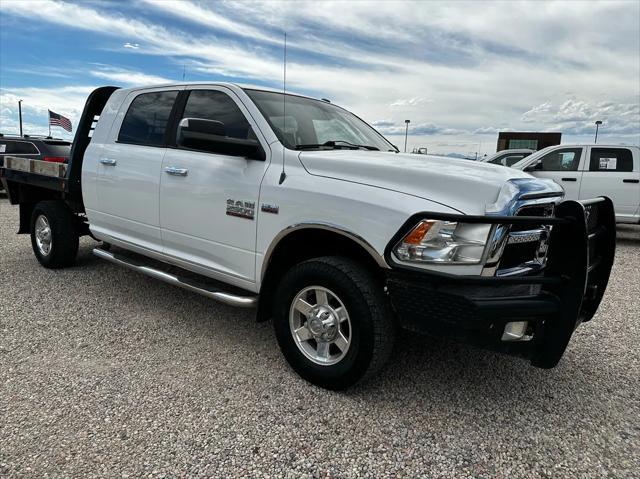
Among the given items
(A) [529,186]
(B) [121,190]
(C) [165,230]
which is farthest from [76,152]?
(A) [529,186]

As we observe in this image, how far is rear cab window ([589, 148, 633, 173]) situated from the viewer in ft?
29.2

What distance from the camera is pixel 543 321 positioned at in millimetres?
2459

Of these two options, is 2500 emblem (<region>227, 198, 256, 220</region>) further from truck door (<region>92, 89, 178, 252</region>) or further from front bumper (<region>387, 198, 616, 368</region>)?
front bumper (<region>387, 198, 616, 368</region>)

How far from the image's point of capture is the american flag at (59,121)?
21328 mm

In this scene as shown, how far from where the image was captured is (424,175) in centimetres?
267

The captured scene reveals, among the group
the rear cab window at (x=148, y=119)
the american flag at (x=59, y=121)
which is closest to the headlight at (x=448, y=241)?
the rear cab window at (x=148, y=119)

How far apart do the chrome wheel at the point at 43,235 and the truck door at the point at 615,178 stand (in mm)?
8880

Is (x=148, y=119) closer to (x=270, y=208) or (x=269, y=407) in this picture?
(x=270, y=208)

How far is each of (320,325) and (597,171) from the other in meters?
8.25

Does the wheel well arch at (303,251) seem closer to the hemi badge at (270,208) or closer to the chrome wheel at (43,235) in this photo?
the hemi badge at (270,208)

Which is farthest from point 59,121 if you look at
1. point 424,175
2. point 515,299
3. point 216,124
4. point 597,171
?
point 515,299

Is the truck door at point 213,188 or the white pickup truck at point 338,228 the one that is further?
the truck door at point 213,188

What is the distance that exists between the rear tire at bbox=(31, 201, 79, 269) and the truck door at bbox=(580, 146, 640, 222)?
8641 mm

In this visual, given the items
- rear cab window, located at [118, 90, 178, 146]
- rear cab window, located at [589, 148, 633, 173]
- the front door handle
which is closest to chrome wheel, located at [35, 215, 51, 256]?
rear cab window, located at [118, 90, 178, 146]
